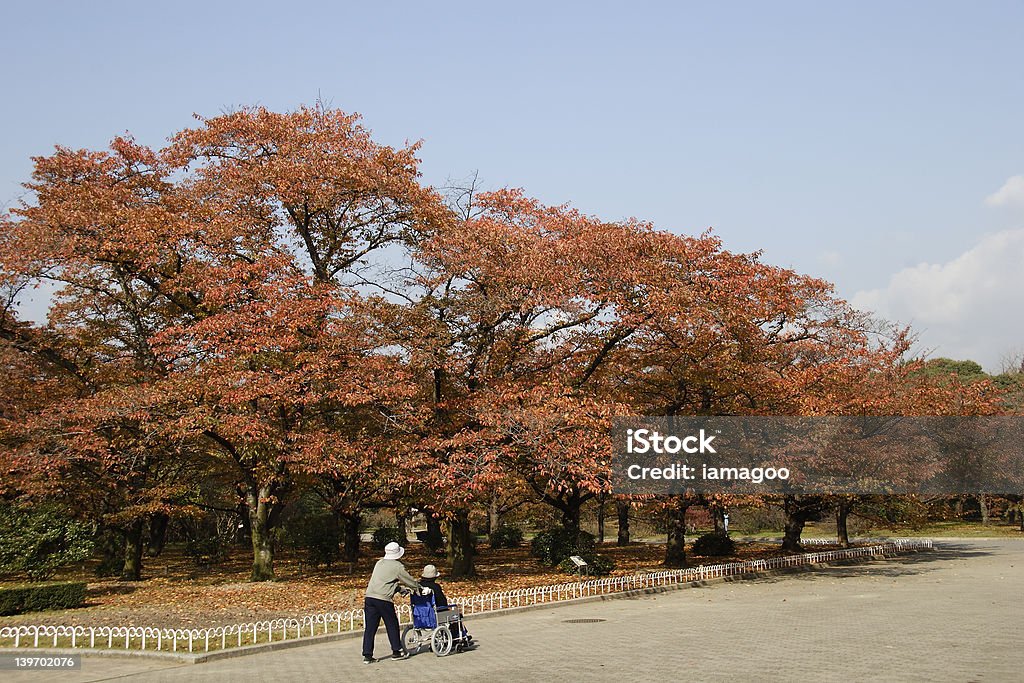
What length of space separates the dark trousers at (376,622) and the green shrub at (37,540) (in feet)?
44.5

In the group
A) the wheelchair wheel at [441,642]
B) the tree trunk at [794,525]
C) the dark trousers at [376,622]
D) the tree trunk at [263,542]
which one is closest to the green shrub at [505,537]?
the tree trunk at [794,525]

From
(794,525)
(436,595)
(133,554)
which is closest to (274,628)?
(436,595)

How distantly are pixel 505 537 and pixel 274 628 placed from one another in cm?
2911

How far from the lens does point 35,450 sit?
22.6 meters

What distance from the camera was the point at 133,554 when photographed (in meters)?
27.7

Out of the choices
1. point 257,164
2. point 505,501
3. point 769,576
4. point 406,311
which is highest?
point 257,164

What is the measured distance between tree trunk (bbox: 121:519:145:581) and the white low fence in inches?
496

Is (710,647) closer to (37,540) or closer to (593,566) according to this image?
(593,566)

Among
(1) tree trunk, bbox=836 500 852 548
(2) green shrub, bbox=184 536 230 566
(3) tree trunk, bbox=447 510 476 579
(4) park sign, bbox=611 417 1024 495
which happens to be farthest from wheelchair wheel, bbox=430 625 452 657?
(2) green shrub, bbox=184 536 230 566

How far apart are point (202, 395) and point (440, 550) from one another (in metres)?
19.1

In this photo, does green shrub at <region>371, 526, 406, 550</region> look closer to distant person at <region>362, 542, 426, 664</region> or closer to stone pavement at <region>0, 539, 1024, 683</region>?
stone pavement at <region>0, 539, 1024, 683</region>

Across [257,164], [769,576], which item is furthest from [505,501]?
[257,164]

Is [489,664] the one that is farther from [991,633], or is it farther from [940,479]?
Result: [940,479]

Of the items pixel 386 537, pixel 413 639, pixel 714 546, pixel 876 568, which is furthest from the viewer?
pixel 386 537
